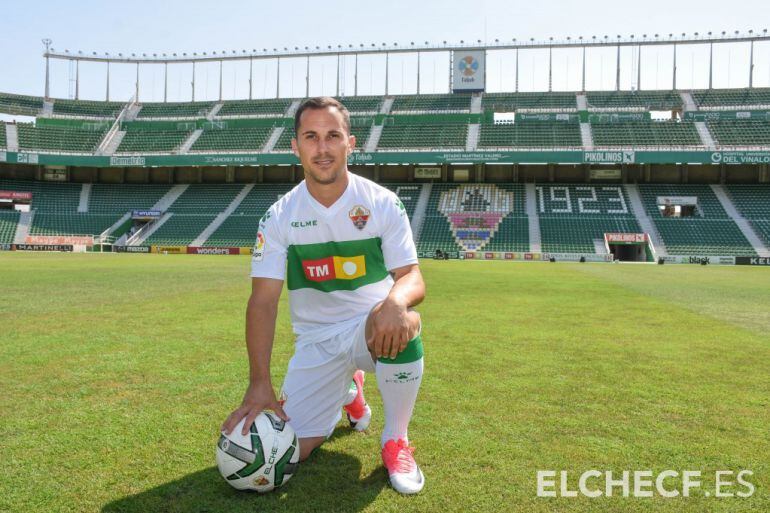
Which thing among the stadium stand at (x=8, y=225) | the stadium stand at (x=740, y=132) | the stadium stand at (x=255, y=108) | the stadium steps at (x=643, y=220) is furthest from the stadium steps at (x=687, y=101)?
the stadium stand at (x=8, y=225)

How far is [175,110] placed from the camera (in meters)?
58.9

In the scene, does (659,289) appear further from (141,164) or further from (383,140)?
(141,164)

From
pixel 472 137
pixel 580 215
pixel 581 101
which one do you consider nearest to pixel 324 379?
pixel 580 215

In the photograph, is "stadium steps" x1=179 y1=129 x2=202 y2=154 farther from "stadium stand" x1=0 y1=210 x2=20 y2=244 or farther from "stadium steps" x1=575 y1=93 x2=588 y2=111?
"stadium steps" x1=575 y1=93 x2=588 y2=111

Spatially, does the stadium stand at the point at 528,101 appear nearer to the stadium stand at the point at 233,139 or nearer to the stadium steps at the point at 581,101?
the stadium steps at the point at 581,101

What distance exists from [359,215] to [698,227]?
4362cm

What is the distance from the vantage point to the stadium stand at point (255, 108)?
56.4 metres

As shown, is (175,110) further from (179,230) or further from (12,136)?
(179,230)

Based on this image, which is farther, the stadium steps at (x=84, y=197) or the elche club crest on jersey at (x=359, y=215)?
the stadium steps at (x=84, y=197)

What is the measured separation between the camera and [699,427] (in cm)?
378

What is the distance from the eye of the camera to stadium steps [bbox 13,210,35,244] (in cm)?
4406

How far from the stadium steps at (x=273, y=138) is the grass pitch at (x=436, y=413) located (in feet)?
138

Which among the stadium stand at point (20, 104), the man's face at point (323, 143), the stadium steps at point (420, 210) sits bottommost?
the man's face at point (323, 143)

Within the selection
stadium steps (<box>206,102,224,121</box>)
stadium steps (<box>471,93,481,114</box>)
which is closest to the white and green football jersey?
stadium steps (<box>471,93,481,114</box>)
